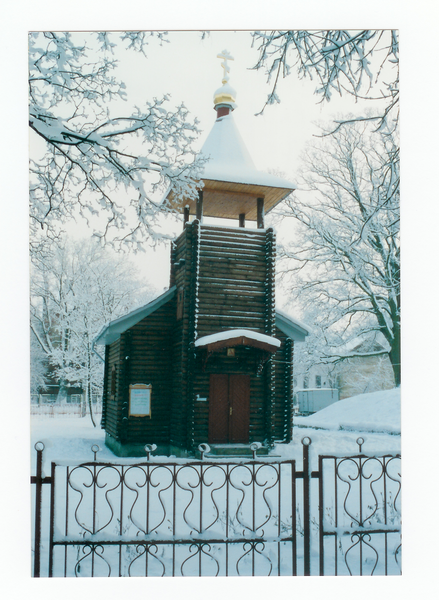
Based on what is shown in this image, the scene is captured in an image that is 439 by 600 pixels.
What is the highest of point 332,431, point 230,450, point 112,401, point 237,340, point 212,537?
point 237,340

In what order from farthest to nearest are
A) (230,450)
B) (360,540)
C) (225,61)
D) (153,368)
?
(153,368)
(230,450)
(225,61)
(360,540)

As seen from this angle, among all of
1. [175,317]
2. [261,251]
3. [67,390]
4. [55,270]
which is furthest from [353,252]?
[67,390]

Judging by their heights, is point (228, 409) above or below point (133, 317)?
below

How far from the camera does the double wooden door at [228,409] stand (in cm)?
1106

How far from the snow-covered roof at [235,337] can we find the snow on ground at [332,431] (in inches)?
91.0

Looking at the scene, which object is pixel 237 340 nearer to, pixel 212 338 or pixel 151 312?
pixel 212 338

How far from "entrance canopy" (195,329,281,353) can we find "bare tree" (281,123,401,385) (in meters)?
3.00

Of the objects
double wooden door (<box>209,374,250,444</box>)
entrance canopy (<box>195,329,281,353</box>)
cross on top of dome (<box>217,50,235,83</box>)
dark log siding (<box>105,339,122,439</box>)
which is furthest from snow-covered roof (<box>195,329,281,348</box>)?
cross on top of dome (<box>217,50,235,83</box>)

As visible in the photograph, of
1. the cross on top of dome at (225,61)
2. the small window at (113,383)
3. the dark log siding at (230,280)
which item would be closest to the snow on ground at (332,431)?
the small window at (113,383)

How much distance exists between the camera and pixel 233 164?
10344 mm

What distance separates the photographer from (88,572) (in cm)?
457

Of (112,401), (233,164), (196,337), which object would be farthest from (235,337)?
(112,401)

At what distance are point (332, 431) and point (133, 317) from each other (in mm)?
6626

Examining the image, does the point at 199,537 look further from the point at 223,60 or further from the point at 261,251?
the point at 261,251
